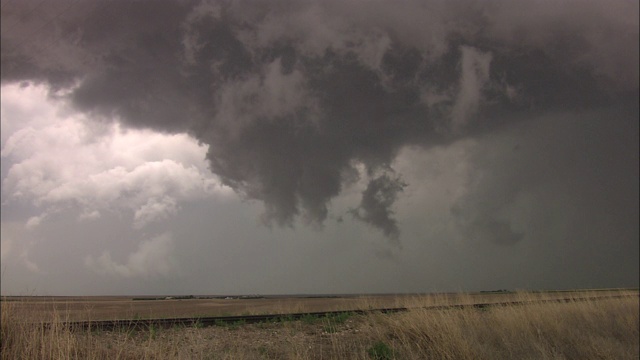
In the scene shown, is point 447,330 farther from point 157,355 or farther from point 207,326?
point 207,326

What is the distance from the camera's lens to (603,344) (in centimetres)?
1341

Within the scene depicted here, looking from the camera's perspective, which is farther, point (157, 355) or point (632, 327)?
point (632, 327)

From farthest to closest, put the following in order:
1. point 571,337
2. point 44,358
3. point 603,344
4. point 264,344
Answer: point 571,337 < point 603,344 < point 264,344 < point 44,358

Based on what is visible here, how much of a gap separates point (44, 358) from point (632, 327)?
21.6 m

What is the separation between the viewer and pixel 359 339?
12.0 meters

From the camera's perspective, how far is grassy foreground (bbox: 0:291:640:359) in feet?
26.7

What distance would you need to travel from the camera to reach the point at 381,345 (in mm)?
10297

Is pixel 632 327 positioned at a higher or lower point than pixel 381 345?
lower

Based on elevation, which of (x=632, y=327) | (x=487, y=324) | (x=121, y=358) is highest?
(x=121, y=358)

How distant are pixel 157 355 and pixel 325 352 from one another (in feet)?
13.6

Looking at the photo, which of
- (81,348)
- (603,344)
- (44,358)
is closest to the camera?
(44,358)

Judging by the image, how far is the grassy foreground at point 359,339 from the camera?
8141mm

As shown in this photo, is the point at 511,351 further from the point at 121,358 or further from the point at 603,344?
the point at 121,358

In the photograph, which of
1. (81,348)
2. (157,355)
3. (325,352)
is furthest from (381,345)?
(81,348)
